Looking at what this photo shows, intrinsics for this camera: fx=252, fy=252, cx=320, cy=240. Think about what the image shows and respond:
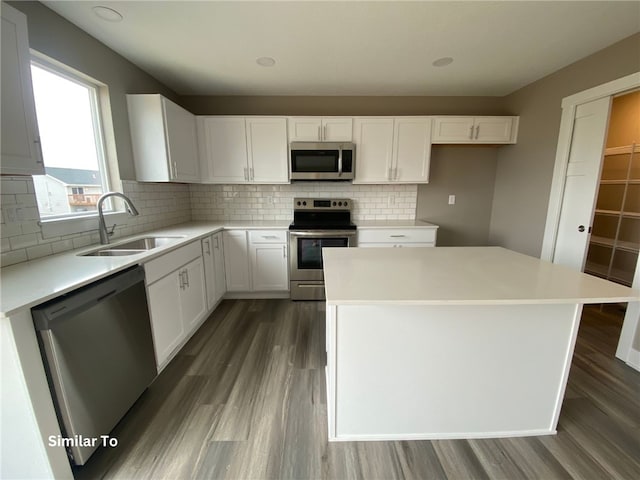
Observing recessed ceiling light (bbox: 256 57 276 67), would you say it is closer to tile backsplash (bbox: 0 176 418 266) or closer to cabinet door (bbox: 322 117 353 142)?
cabinet door (bbox: 322 117 353 142)

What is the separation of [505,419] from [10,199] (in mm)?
2918

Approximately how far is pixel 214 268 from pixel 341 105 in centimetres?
251

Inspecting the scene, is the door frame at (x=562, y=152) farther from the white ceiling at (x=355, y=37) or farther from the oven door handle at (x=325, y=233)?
the oven door handle at (x=325, y=233)

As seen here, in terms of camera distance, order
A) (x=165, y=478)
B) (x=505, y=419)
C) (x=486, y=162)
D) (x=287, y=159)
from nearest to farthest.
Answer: (x=165, y=478)
(x=505, y=419)
(x=287, y=159)
(x=486, y=162)

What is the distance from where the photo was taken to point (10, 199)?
1.38 m

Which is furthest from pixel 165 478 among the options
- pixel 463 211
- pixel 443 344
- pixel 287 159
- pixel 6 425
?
pixel 463 211

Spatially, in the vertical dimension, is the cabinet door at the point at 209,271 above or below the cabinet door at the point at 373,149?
below

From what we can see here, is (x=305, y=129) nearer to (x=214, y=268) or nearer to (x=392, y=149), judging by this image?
(x=392, y=149)

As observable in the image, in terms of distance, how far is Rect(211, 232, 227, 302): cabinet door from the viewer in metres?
2.73

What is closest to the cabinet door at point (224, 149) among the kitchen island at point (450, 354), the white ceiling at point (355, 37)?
the white ceiling at point (355, 37)

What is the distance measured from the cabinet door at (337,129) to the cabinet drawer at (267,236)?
125 cm

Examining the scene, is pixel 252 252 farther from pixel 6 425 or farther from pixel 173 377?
pixel 6 425

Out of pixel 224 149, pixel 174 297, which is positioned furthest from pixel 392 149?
pixel 174 297

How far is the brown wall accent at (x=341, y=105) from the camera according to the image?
10.5ft
